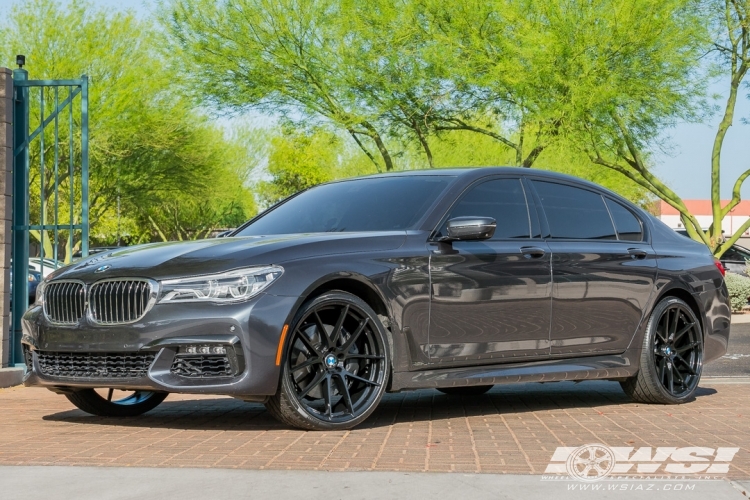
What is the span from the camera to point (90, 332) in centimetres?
723

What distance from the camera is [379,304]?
744cm

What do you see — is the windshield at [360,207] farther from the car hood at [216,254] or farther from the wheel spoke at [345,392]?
the wheel spoke at [345,392]

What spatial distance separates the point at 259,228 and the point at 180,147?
39559mm

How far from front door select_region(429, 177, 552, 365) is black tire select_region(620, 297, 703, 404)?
45.6 inches

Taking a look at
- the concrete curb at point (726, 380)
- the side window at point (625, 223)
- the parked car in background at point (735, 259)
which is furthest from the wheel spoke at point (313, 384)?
the parked car in background at point (735, 259)

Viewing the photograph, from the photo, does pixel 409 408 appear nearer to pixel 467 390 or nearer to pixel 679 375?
pixel 467 390

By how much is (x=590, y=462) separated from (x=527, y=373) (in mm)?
2084

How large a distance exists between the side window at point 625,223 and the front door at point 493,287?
3.39 ft

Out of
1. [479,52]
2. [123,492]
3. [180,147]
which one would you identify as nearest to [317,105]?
[479,52]

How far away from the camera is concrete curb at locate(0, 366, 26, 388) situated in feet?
36.3

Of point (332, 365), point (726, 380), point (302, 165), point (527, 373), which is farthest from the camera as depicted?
point (302, 165)

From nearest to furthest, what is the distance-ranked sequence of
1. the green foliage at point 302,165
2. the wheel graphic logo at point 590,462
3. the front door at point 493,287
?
the wheel graphic logo at point 590,462
the front door at point 493,287
the green foliage at point 302,165

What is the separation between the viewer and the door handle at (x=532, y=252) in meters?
8.30

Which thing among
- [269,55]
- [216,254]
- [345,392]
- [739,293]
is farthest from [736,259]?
[216,254]
